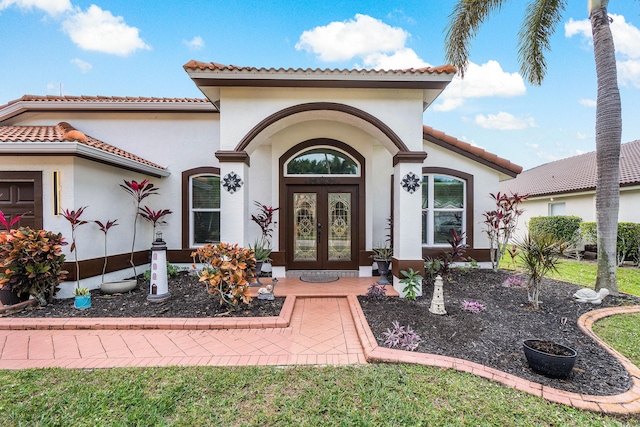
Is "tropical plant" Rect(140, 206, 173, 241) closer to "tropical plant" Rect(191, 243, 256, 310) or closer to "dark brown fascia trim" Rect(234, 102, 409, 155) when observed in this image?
"tropical plant" Rect(191, 243, 256, 310)

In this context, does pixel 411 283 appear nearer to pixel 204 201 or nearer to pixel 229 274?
pixel 229 274

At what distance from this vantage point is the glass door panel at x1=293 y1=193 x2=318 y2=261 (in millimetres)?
7566

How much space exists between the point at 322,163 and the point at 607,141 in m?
6.27

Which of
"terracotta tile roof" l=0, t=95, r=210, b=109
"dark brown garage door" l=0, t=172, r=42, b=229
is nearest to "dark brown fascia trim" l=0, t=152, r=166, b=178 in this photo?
"dark brown garage door" l=0, t=172, r=42, b=229

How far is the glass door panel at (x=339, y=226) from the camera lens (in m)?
7.55

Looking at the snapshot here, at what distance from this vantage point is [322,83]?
5.54 meters

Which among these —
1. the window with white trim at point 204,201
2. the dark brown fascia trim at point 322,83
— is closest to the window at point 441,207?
the dark brown fascia trim at point 322,83

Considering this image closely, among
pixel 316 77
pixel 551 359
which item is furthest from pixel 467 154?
pixel 551 359

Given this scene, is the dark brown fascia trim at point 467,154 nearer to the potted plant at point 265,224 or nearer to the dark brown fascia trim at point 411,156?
the dark brown fascia trim at point 411,156

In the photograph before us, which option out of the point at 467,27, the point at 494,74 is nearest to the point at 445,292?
the point at 467,27

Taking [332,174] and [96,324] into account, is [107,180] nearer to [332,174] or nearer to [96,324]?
[96,324]

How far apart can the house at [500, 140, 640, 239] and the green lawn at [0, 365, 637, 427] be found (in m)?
12.9

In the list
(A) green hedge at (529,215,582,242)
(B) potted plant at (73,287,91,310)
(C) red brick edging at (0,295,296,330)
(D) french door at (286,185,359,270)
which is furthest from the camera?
(A) green hedge at (529,215,582,242)

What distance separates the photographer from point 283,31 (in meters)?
10.6
